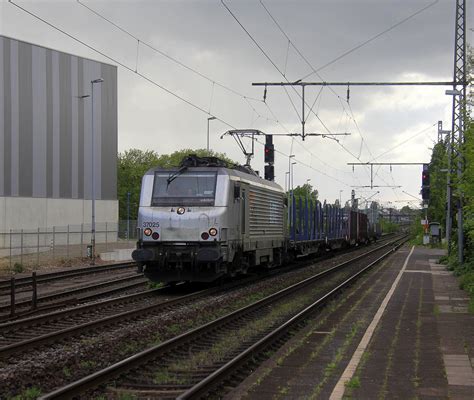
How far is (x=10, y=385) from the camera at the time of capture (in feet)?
23.5

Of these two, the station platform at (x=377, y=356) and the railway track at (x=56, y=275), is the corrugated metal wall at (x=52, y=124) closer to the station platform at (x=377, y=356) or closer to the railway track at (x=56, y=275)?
the railway track at (x=56, y=275)

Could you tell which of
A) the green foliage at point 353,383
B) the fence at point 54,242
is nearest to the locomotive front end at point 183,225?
the green foliage at point 353,383

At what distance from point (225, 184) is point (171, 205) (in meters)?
1.46

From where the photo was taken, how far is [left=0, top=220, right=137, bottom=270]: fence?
32588 millimetres

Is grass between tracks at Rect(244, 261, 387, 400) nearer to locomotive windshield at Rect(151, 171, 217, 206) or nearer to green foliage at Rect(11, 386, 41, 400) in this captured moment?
green foliage at Rect(11, 386, 41, 400)

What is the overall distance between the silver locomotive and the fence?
1234 centimetres

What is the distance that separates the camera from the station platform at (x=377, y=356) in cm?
702

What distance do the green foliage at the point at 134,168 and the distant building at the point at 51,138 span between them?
37745 millimetres

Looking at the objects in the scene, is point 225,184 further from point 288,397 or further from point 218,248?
point 288,397

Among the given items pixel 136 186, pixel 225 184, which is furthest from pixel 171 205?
pixel 136 186

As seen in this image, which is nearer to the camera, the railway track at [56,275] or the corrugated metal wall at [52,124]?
the railway track at [56,275]

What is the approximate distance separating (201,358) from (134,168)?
88.0 m

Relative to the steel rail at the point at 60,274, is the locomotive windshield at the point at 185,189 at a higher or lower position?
higher

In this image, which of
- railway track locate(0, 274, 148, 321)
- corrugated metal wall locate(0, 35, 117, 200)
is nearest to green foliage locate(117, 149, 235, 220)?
corrugated metal wall locate(0, 35, 117, 200)
